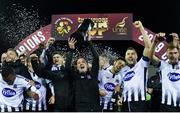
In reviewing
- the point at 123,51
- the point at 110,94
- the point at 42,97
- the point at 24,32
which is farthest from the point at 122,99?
the point at 24,32

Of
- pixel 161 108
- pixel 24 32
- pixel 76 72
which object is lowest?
pixel 161 108

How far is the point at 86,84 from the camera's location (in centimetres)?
617

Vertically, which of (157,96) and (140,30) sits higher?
(140,30)

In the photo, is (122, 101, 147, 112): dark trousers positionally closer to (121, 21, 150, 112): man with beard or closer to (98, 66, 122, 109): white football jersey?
(121, 21, 150, 112): man with beard

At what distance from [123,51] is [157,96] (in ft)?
2.47

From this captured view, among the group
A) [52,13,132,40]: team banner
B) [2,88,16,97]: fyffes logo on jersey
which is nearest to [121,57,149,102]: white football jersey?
[52,13,132,40]: team banner

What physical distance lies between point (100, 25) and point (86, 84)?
2.77 feet

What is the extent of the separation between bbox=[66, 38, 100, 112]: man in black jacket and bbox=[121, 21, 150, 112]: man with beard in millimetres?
407

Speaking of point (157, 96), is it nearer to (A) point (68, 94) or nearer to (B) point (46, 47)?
(A) point (68, 94)

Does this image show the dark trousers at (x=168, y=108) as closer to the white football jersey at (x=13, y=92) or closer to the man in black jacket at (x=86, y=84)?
the man in black jacket at (x=86, y=84)

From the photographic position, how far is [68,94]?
6.20 metres

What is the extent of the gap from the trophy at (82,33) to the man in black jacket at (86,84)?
109 millimetres

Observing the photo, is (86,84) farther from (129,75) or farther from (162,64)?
(162,64)

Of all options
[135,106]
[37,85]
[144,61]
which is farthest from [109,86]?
[37,85]
